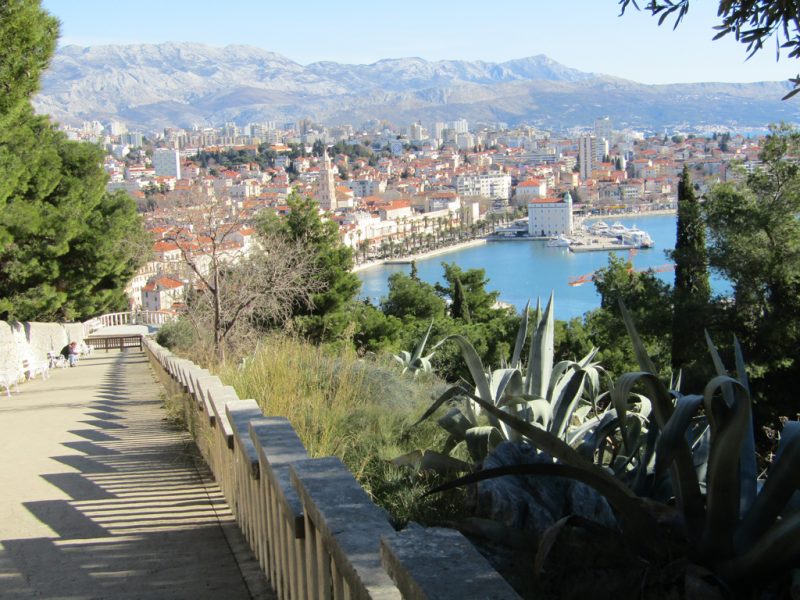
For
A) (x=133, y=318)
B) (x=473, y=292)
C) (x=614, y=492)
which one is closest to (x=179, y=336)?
(x=614, y=492)

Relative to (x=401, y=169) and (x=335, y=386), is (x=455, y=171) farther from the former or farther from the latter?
(x=335, y=386)

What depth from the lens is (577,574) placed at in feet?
5.21

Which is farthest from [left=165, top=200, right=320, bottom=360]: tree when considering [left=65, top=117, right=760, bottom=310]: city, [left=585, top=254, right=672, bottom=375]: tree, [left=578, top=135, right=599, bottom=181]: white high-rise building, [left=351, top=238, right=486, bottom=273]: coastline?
[left=578, top=135, right=599, bottom=181]: white high-rise building

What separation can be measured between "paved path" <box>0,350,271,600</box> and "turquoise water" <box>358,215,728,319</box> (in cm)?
4640

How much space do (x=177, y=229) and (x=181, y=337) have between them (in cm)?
135

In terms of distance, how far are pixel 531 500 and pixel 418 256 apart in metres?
84.6

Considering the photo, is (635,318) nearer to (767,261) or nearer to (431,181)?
(767,261)

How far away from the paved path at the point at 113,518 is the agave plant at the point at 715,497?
1060 mm

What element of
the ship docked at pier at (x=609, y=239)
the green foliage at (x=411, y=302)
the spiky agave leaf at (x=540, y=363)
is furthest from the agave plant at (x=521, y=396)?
the ship docked at pier at (x=609, y=239)

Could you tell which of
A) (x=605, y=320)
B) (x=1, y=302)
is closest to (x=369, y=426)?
(x=1, y=302)

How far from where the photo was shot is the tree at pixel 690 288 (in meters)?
15.1

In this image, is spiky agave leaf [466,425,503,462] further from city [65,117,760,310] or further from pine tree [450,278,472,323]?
city [65,117,760,310]

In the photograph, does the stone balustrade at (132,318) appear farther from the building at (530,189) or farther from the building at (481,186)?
the building at (481,186)

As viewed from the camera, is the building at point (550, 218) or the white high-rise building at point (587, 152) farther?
the white high-rise building at point (587, 152)
